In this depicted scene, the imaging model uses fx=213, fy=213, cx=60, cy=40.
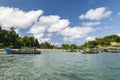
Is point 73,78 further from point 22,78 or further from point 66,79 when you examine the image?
point 22,78

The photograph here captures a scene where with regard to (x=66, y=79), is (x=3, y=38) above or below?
above

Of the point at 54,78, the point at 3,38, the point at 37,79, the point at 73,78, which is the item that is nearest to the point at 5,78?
the point at 37,79

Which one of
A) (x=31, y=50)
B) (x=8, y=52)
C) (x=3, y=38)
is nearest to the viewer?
(x=8, y=52)

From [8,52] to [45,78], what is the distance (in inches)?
3905

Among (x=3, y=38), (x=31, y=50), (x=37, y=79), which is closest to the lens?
(x=37, y=79)

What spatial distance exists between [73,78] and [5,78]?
1057 cm

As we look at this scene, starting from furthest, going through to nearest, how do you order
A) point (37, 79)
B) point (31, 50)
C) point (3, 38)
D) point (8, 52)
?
point (3, 38) → point (31, 50) → point (8, 52) → point (37, 79)

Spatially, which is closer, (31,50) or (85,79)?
(85,79)

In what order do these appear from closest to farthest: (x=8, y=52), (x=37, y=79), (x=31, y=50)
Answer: (x=37, y=79)
(x=8, y=52)
(x=31, y=50)

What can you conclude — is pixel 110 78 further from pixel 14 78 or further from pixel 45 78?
pixel 14 78

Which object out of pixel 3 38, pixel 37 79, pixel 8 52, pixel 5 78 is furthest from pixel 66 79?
pixel 3 38

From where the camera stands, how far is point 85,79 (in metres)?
32.6

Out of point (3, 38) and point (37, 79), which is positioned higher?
point (3, 38)

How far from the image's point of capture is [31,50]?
137125mm
